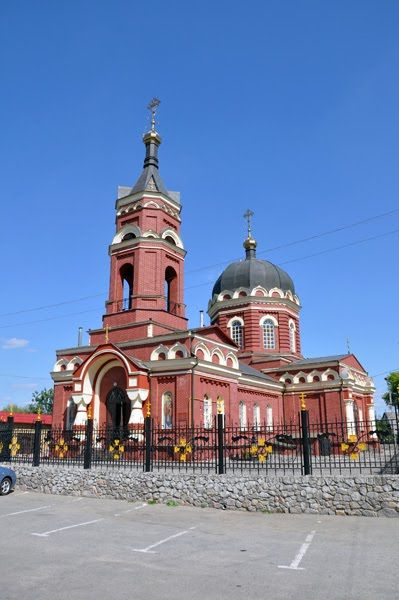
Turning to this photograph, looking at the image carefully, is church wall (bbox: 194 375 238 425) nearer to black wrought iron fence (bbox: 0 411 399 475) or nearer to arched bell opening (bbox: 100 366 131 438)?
black wrought iron fence (bbox: 0 411 399 475)

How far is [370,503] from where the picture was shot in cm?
1032

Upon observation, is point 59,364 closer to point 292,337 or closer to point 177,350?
point 177,350

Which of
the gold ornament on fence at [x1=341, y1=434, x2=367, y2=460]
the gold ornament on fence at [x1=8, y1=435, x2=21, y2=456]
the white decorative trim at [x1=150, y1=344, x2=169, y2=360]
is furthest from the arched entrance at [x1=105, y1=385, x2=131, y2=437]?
the gold ornament on fence at [x1=341, y1=434, x2=367, y2=460]

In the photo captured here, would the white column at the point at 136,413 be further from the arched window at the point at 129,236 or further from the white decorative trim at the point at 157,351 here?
the arched window at the point at 129,236

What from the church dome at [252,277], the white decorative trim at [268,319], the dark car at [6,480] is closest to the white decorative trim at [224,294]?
the church dome at [252,277]

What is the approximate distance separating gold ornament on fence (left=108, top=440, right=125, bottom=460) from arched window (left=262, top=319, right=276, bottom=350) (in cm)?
1830

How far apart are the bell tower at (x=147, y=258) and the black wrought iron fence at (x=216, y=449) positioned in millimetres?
5079

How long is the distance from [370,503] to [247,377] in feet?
49.6

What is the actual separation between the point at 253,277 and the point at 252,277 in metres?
0.07

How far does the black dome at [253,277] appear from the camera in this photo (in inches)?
1339

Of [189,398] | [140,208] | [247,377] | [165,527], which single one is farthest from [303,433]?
[140,208]

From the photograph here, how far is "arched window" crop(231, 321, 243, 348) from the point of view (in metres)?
33.2

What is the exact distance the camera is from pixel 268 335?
33.0m

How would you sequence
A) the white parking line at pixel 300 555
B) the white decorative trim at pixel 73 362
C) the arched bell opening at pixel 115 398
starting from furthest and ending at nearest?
the white decorative trim at pixel 73 362
the arched bell opening at pixel 115 398
the white parking line at pixel 300 555
